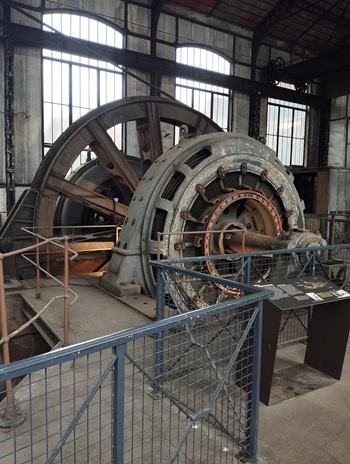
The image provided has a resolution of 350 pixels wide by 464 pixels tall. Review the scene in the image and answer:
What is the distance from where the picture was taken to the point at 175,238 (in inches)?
227

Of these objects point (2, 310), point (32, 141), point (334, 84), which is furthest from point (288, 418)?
point (334, 84)

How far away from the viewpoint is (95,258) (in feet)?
28.3

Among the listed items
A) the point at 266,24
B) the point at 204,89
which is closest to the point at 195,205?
the point at 204,89

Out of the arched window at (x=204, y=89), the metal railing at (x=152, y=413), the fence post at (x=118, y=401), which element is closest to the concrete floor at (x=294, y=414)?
the metal railing at (x=152, y=413)

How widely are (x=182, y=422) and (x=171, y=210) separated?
323 cm

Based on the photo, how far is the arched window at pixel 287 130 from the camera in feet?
61.2

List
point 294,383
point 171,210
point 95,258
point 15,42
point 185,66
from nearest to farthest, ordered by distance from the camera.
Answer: point 294,383
point 171,210
point 95,258
point 15,42
point 185,66

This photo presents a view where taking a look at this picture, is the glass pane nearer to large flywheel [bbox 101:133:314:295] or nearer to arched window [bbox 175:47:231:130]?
arched window [bbox 175:47:231:130]

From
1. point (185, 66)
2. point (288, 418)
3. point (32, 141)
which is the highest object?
point (185, 66)

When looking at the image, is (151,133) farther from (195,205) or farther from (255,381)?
(255,381)

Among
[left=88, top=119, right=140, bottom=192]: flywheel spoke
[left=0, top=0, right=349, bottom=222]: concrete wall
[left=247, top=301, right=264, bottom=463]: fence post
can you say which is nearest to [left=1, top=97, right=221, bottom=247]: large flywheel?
[left=88, top=119, right=140, bottom=192]: flywheel spoke

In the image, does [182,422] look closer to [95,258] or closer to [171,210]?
[171,210]

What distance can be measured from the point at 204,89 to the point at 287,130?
5371 mm

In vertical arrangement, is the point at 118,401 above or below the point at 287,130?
below
